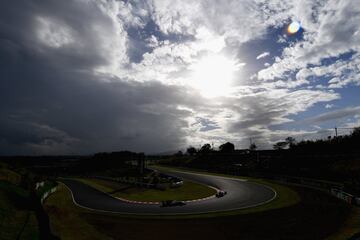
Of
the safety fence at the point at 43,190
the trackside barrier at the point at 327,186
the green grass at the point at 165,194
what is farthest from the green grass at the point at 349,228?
the safety fence at the point at 43,190

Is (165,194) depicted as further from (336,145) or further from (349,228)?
(336,145)

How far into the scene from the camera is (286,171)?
91.7 m

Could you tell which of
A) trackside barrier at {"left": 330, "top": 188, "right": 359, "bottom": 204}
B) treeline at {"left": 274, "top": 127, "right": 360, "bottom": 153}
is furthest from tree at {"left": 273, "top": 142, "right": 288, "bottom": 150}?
trackside barrier at {"left": 330, "top": 188, "right": 359, "bottom": 204}

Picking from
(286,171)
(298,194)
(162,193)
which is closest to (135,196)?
(162,193)

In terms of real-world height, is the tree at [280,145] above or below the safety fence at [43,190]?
above

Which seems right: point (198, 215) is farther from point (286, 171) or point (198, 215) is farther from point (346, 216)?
point (286, 171)

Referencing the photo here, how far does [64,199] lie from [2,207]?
974 inches

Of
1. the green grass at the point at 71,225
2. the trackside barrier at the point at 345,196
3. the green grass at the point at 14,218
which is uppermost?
the trackside barrier at the point at 345,196

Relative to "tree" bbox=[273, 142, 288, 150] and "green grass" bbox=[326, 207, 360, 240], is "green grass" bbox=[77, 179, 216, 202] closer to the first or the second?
"green grass" bbox=[326, 207, 360, 240]

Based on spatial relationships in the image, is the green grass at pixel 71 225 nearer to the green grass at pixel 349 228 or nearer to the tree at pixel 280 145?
the green grass at pixel 349 228

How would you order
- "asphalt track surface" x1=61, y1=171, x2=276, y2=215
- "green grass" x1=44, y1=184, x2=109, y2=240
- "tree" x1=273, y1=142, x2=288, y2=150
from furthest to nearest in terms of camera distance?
"tree" x1=273, y1=142, x2=288, y2=150, "asphalt track surface" x1=61, y1=171, x2=276, y2=215, "green grass" x1=44, y1=184, x2=109, y2=240

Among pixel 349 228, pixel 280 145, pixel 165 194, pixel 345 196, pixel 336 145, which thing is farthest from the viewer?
pixel 280 145

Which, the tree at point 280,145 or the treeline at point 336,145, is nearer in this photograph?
the treeline at point 336,145

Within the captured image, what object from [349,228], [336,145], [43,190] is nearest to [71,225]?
[43,190]
